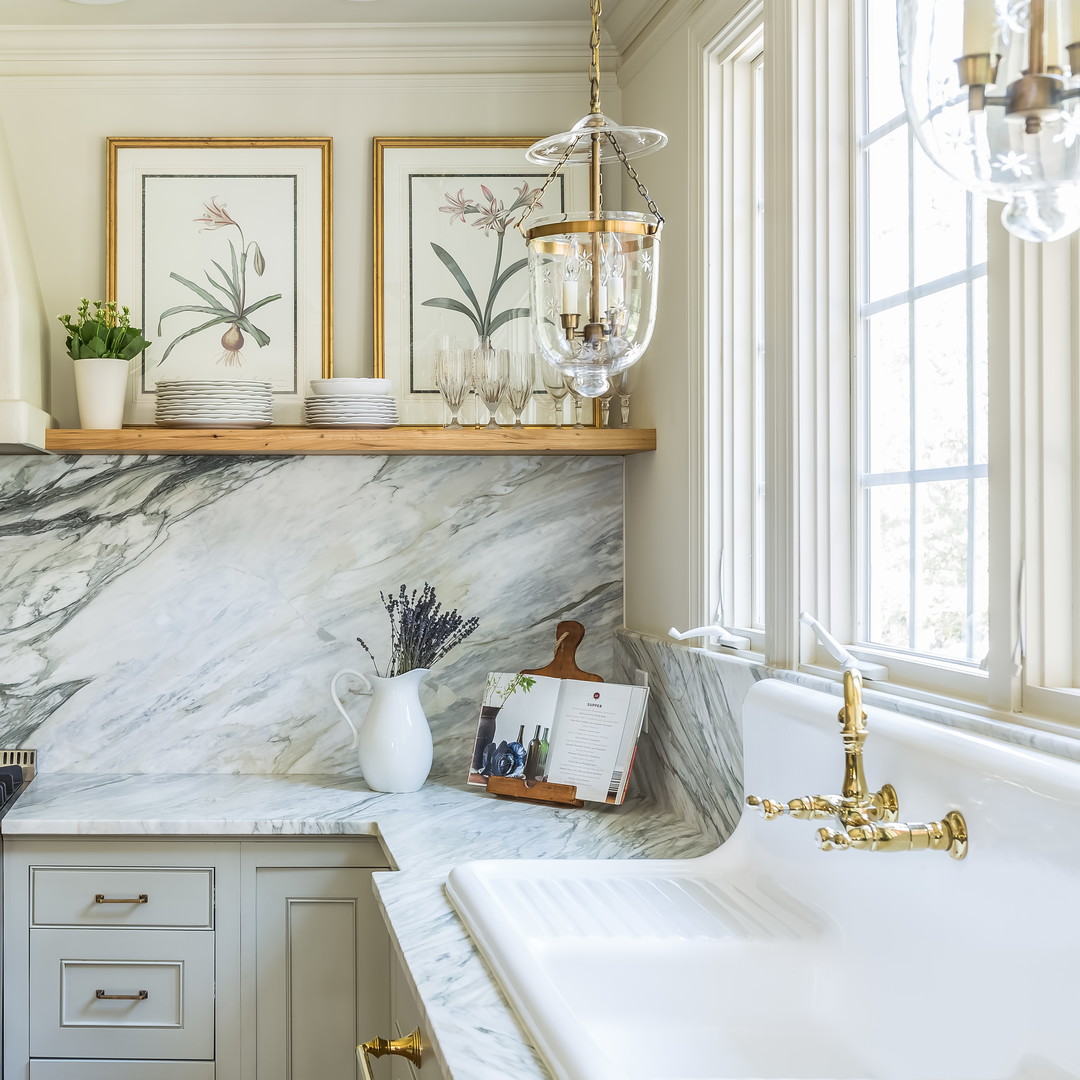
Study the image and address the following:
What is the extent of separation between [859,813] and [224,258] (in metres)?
2.02

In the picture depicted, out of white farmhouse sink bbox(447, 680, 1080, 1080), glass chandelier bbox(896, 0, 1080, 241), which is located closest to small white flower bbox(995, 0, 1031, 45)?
glass chandelier bbox(896, 0, 1080, 241)

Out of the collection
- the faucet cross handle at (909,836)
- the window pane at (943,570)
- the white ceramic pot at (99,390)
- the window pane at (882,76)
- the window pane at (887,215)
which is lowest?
the faucet cross handle at (909,836)

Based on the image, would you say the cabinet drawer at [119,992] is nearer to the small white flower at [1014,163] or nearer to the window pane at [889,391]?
the window pane at [889,391]

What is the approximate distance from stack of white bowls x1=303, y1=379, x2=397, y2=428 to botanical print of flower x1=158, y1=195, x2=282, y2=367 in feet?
0.94

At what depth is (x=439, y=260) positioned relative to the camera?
2.55 meters

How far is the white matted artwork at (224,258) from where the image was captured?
252 cm

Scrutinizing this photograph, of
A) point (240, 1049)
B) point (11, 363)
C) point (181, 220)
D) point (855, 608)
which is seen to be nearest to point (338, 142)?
point (181, 220)

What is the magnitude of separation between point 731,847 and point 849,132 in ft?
3.71

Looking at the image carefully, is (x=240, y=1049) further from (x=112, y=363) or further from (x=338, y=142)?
(x=338, y=142)

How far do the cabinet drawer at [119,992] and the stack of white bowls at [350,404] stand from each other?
1092 mm

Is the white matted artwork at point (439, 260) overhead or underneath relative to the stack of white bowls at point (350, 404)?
overhead

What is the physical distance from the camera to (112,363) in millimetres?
2342

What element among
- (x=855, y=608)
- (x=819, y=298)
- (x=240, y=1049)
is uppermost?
(x=819, y=298)

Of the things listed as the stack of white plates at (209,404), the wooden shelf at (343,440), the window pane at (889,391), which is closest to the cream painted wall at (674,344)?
the wooden shelf at (343,440)
